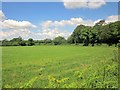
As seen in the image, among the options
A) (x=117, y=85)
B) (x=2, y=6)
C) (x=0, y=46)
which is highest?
(x=2, y=6)

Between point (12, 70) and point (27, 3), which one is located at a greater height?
point (27, 3)

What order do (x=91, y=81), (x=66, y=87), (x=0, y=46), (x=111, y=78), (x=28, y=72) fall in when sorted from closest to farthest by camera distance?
(x=66, y=87), (x=91, y=81), (x=111, y=78), (x=28, y=72), (x=0, y=46)

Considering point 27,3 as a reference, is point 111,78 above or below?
below

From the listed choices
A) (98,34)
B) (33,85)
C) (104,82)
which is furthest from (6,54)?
(98,34)

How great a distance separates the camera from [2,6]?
9.07 metres

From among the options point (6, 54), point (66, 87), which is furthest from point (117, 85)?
point (6, 54)

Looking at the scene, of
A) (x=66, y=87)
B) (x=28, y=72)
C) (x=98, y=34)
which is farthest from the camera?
(x=98, y=34)

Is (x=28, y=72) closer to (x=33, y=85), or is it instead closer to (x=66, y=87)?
(x=33, y=85)

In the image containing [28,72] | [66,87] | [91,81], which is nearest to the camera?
[66,87]

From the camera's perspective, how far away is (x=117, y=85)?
7.24 meters

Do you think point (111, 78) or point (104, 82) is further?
point (111, 78)

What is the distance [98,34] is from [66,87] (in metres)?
16.1

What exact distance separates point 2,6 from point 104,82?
4.32m

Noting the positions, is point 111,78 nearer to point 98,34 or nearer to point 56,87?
point 56,87
